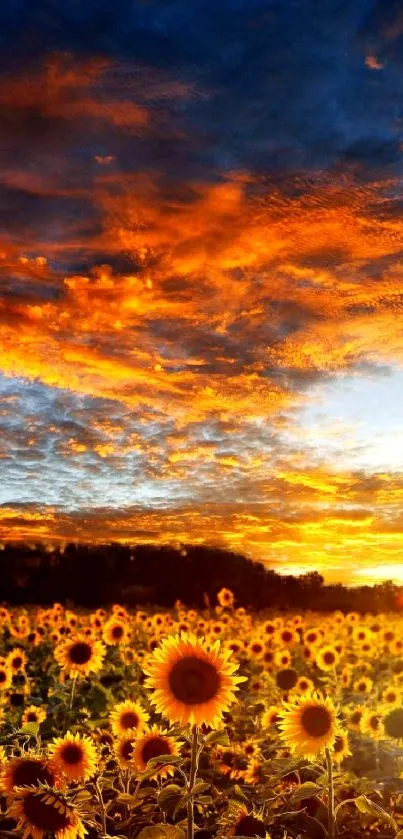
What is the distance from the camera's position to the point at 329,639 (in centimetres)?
1628

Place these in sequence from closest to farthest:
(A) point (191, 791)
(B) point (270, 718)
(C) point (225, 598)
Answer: (A) point (191, 791)
(B) point (270, 718)
(C) point (225, 598)

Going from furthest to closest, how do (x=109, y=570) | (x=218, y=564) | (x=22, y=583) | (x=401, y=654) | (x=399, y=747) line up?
(x=218, y=564) < (x=109, y=570) < (x=22, y=583) < (x=401, y=654) < (x=399, y=747)

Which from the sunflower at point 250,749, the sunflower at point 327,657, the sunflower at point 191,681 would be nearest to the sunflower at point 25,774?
the sunflower at point 191,681

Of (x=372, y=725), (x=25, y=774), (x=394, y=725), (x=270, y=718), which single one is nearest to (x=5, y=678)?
(x=270, y=718)

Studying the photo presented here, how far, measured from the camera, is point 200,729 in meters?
4.98

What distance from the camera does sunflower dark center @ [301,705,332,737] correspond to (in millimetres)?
5766

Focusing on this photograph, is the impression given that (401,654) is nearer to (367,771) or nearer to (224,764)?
(367,771)

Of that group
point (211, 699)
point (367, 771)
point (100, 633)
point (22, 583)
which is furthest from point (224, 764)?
point (22, 583)

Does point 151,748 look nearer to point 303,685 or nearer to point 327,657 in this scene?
point 303,685

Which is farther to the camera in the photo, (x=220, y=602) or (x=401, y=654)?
(x=220, y=602)

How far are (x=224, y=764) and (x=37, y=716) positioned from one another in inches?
109

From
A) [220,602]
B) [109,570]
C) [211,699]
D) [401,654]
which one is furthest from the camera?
[109,570]

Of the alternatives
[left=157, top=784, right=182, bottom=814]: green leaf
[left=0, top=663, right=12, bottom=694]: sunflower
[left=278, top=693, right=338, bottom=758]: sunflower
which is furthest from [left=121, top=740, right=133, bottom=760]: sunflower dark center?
[left=0, top=663, right=12, bottom=694]: sunflower

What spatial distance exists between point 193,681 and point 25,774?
1.21m
